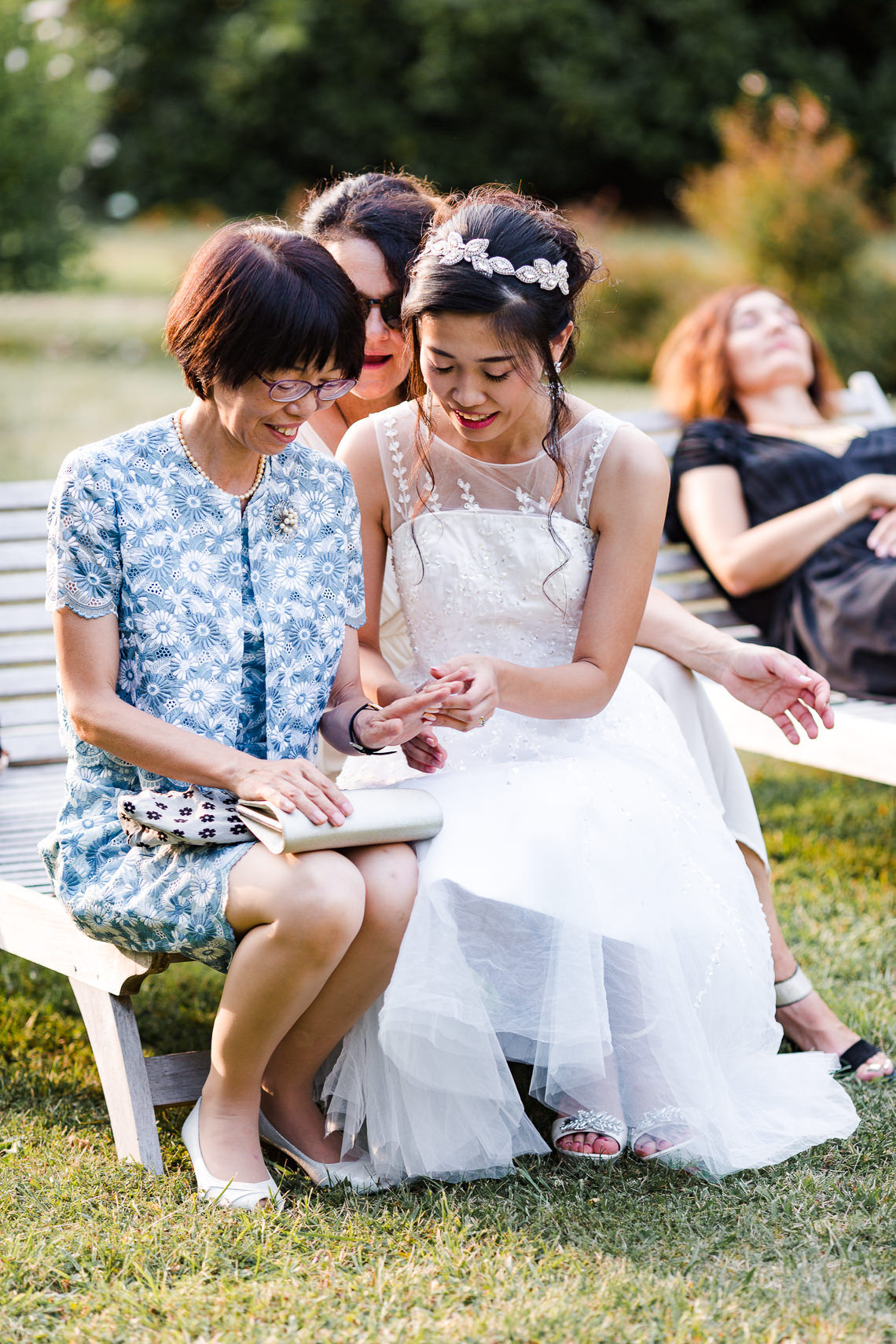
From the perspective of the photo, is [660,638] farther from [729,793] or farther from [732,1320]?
[732,1320]

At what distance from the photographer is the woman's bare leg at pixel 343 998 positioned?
7.88 feet

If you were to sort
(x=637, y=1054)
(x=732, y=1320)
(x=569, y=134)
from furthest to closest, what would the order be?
(x=569, y=134) < (x=637, y=1054) < (x=732, y=1320)

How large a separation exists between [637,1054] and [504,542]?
3.50 feet

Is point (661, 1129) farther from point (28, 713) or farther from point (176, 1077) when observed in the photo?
point (28, 713)

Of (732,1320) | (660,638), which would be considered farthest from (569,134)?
(732,1320)

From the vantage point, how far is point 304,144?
23.0 m

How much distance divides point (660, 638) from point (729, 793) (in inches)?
15.1

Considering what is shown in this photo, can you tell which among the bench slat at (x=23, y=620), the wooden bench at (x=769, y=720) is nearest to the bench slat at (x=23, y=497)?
the bench slat at (x=23, y=620)

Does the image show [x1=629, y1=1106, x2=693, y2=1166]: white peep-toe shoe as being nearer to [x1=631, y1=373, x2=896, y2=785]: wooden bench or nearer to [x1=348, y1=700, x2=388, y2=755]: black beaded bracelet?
[x1=348, y1=700, x2=388, y2=755]: black beaded bracelet

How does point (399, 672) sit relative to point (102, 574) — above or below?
below

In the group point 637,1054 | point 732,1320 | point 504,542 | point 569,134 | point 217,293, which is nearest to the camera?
point 732,1320

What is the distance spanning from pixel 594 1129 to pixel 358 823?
0.74 m

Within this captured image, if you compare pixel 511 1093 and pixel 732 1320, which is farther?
pixel 511 1093

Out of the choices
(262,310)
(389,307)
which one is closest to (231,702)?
(262,310)
